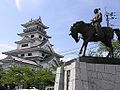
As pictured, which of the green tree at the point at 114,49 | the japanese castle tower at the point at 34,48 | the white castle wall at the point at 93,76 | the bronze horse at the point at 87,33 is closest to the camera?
the white castle wall at the point at 93,76

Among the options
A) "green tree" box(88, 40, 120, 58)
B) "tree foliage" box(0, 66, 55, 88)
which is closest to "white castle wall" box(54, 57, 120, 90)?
"green tree" box(88, 40, 120, 58)

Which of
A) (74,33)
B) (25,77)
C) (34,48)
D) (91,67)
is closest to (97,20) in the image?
(74,33)

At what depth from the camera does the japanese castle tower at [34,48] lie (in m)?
48.0

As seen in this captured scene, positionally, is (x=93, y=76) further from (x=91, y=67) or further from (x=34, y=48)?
(x=34, y=48)

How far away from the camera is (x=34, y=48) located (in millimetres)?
50500

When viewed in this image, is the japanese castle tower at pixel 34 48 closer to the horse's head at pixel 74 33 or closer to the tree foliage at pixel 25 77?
the tree foliage at pixel 25 77

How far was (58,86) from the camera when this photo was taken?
414 inches

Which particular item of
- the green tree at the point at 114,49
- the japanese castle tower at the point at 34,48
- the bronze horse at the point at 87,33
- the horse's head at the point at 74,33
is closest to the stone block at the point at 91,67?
the bronze horse at the point at 87,33

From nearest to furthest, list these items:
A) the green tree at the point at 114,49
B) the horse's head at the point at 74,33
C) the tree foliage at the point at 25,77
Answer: the horse's head at the point at 74,33, the green tree at the point at 114,49, the tree foliage at the point at 25,77

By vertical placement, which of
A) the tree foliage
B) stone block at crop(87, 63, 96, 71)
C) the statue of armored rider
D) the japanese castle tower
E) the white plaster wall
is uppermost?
the japanese castle tower

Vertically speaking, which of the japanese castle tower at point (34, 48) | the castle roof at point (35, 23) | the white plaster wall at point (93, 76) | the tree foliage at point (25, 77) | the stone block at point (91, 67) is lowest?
the white plaster wall at point (93, 76)

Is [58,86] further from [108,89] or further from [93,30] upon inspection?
[93,30]

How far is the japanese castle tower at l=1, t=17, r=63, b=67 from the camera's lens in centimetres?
4800

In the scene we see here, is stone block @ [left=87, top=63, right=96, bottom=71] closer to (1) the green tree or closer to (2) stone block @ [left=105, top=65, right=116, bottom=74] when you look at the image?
(2) stone block @ [left=105, top=65, right=116, bottom=74]
